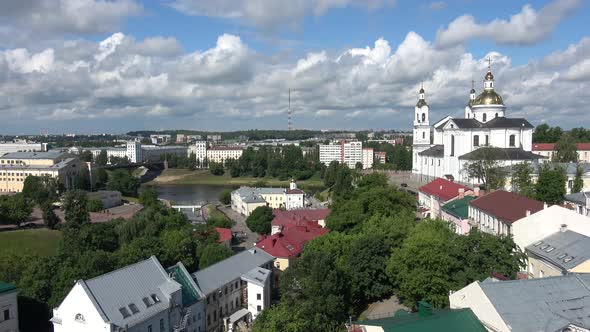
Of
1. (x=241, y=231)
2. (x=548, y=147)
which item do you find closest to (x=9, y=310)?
(x=241, y=231)

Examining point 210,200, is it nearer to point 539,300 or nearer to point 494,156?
point 494,156

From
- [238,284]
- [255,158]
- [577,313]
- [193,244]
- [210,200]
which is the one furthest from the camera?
[255,158]

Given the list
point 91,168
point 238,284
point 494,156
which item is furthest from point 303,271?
point 91,168

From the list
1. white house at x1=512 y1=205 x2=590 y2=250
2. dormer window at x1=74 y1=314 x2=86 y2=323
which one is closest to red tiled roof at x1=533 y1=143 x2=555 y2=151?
white house at x1=512 y1=205 x2=590 y2=250

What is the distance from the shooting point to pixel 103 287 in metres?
16.9

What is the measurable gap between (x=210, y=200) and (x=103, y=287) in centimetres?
5173

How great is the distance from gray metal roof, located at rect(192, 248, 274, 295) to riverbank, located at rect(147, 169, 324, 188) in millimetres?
63277

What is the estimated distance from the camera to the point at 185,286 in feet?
65.7

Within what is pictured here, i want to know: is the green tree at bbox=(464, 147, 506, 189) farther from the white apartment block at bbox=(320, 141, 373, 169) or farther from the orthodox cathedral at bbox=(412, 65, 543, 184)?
the white apartment block at bbox=(320, 141, 373, 169)

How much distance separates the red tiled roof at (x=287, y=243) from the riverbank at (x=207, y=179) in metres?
57.1

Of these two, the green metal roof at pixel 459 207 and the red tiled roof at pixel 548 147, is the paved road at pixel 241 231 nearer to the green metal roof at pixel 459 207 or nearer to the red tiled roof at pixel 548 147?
the green metal roof at pixel 459 207

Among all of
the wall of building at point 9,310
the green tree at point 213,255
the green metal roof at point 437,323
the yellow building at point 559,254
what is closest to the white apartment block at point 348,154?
the green tree at point 213,255

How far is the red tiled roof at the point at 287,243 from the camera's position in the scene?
27328 mm

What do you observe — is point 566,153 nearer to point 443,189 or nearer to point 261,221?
point 443,189
